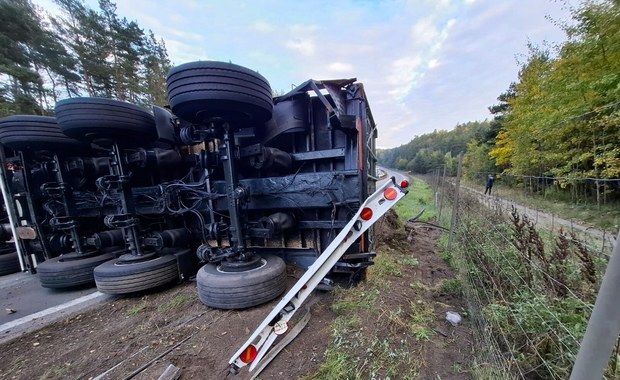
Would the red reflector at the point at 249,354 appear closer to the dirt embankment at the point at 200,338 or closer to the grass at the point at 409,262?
the dirt embankment at the point at 200,338

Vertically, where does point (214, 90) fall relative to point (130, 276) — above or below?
above

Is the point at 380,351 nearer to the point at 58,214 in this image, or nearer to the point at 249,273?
the point at 249,273

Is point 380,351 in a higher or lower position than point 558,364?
lower

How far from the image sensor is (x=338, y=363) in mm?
1421

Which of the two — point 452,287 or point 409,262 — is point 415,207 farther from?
point 452,287

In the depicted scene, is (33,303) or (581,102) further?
(581,102)

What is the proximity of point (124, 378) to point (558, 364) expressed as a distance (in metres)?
2.55

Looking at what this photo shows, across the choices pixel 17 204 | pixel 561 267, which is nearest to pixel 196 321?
pixel 561 267

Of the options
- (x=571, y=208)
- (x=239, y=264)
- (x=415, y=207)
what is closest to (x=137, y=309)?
(x=239, y=264)

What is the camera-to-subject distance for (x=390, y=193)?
1.84 m

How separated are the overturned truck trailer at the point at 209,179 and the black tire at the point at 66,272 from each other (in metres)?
0.01

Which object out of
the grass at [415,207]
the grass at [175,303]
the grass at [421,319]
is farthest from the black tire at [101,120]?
the grass at [415,207]

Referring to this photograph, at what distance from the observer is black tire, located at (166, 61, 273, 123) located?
1775 mm

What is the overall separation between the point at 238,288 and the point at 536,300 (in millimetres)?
2181
